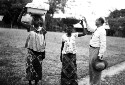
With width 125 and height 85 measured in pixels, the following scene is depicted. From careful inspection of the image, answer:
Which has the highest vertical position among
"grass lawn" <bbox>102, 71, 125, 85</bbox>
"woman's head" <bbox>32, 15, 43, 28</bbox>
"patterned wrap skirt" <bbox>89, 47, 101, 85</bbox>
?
"woman's head" <bbox>32, 15, 43, 28</bbox>

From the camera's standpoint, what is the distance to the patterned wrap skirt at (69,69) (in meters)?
5.46

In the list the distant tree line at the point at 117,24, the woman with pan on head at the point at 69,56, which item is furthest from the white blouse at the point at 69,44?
the distant tree line at the point at 117,24

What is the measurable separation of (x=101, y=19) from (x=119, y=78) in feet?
10.9

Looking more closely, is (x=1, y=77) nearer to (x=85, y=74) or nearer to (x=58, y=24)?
(x=85, y=74)

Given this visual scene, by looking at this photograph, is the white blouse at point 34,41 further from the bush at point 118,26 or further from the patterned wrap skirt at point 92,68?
the bush at point 118,26

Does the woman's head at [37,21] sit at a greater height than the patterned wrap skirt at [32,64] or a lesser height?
greater

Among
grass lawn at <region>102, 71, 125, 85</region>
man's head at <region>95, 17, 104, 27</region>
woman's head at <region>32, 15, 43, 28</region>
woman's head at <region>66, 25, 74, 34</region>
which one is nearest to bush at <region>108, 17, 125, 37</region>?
grass lawn at <region>102, 71, 125, 85</region>

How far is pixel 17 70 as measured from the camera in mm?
7680

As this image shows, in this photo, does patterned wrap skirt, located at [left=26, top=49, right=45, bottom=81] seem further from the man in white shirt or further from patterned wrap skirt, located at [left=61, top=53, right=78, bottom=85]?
the man in white shirt

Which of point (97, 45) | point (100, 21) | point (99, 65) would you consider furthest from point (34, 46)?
point (100, 21)

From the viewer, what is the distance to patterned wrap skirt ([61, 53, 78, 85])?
5.46 meters

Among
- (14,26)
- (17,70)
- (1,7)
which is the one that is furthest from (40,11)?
(14,26)

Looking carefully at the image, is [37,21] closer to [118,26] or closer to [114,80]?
[114,80]

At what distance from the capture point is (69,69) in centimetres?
548
